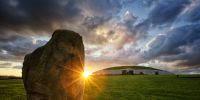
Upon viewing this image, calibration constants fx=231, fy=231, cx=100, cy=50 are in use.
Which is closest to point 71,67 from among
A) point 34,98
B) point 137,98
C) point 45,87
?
point 45,87

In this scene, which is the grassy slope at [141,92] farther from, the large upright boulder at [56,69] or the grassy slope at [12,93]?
the large upright boulder at [56,69]

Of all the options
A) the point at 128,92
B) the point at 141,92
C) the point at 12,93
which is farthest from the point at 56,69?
the point at 141,92

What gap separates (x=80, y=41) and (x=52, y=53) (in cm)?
212

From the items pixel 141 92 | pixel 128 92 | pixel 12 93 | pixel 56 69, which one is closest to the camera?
pixel 56 69

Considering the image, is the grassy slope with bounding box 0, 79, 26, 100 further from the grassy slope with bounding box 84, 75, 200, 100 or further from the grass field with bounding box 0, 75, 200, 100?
the grassy slope with bounding box 84, 75, 200, 100

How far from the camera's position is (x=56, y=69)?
1280cm

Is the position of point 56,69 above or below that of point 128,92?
above

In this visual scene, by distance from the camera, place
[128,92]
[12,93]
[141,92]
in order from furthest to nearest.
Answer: [141,92] → [128,92] → [12,93]

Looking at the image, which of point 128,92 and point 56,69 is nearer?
point 56,69

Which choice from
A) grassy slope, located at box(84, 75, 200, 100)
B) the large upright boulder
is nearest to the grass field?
grassy slope, located at box(84, 75, 200, 100)

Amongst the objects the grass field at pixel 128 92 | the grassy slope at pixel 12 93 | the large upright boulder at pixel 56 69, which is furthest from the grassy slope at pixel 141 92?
the large upright boulder at pixel 56 69

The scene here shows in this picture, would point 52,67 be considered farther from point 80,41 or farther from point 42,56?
point 80,41

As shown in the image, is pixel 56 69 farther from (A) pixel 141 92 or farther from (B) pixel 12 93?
(A) pixel 141 92

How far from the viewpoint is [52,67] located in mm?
12797
